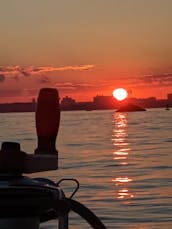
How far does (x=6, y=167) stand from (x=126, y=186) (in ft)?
62.6

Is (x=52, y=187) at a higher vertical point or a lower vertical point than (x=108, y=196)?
higher

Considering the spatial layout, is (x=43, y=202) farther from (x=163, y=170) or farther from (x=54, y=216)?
(x=163, y=170)

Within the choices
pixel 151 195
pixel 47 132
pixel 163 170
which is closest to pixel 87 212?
pixel 47 132

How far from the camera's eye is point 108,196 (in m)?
19.2

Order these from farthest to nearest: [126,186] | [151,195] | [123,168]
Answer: [123,168] < [126,186] < [151,195]

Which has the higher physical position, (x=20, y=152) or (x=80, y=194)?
(x=20, y=152)

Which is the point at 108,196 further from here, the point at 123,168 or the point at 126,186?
the point at 123,168

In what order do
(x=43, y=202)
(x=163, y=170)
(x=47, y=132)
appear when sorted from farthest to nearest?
(x=163, y=170) → (x=47, y=132) → (x=43, y=202)

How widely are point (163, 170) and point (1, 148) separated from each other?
26.3m

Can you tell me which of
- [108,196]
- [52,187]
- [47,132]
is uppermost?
[47,132]

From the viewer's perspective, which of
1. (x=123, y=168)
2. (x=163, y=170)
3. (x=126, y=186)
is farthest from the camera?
(x=123, y=168)

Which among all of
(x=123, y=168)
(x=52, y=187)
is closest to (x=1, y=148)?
(x=52, y=187)

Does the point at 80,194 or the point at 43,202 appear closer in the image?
the point at 43,202

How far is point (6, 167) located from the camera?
3.32 m
